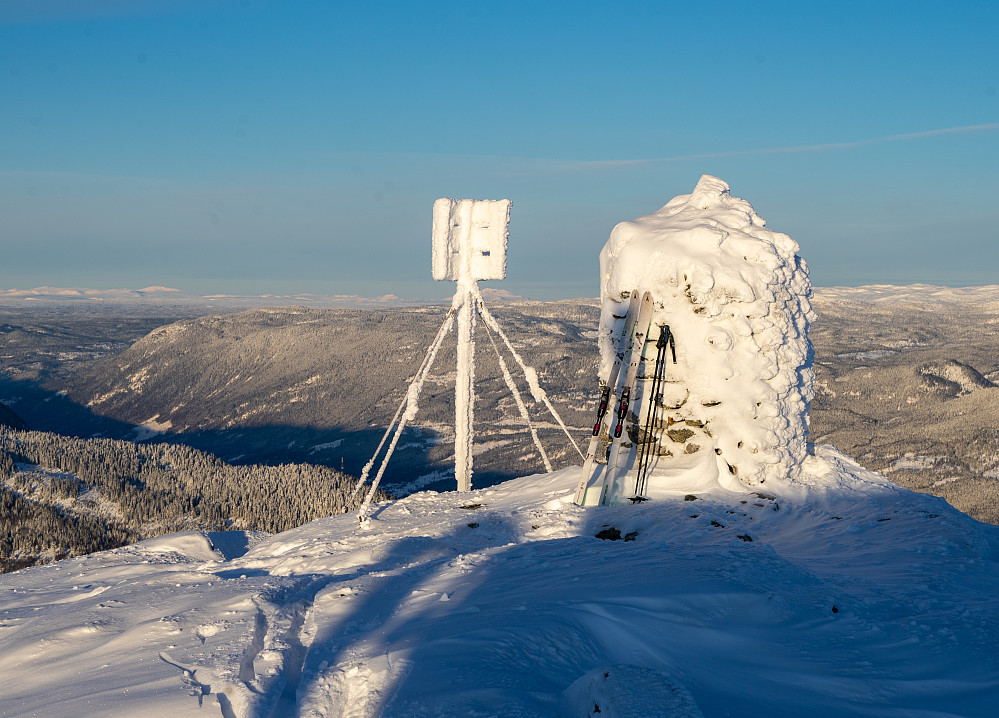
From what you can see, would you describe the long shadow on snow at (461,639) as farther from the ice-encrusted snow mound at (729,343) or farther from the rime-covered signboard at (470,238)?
the rime-covered signboard at (470,238)

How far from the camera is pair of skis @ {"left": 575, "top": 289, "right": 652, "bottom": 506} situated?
69.7 ft

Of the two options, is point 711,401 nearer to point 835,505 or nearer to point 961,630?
point 835,505

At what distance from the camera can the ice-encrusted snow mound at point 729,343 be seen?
21.8 m

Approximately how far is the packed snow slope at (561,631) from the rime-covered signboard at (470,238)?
10.6 meters

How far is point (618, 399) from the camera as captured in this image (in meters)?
22.0

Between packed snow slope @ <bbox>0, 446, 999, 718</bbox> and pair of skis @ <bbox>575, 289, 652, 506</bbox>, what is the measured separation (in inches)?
118

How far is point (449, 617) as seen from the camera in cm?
1032

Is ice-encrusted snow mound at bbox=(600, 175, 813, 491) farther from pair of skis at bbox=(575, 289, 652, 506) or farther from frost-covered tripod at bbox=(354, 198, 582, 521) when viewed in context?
frost-covered tripod at bbox=(354, 198, 582, 521)

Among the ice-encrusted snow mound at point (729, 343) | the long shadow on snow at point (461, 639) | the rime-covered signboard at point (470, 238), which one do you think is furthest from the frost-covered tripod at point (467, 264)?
the long shadow on snow at point (461, 639)

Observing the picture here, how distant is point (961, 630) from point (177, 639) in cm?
1151

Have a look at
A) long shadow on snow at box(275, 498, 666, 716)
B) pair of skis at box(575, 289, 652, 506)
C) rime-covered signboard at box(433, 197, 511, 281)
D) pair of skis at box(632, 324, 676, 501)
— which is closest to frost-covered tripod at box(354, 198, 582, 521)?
rime-covered signboard at box(433, 197, 511, 281)

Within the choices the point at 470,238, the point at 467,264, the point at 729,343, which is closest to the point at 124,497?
the point at 467,264

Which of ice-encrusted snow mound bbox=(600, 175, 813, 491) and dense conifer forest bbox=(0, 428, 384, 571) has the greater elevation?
ice-encrusted snow mound bbox=(600, 175, 813, 491)

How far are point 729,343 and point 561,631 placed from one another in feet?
49.7
